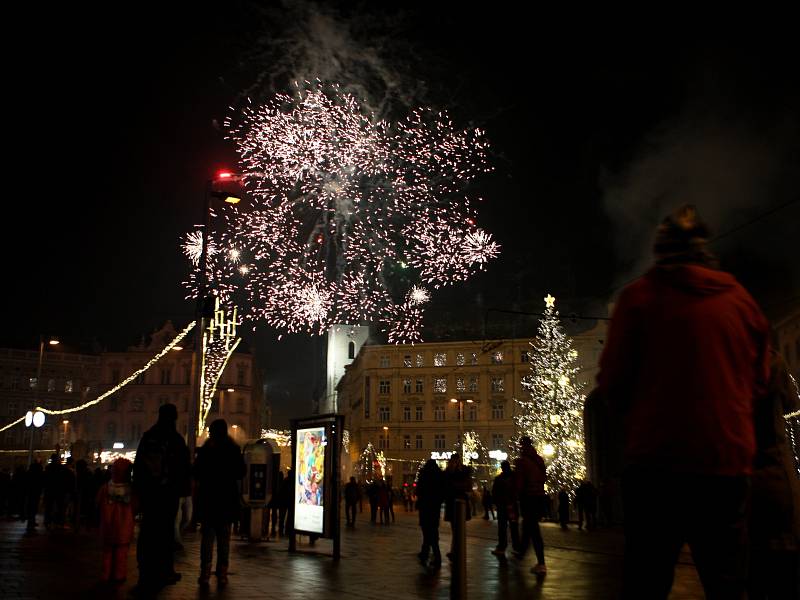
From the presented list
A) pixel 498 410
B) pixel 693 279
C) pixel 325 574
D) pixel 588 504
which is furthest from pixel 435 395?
pixel 693 279

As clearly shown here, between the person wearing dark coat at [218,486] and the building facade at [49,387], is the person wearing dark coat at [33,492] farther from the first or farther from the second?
the building facade at [49,387]

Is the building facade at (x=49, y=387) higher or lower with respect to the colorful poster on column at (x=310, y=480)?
higher

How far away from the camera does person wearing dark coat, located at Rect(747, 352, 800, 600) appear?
547cm

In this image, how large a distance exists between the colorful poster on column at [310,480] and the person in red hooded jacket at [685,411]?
12347 mm

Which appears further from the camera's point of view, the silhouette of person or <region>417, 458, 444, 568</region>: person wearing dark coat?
<region>417, 458, 444, 568</region>: person wearing dark coat

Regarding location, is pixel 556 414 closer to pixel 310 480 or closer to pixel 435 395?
pixel 310 480

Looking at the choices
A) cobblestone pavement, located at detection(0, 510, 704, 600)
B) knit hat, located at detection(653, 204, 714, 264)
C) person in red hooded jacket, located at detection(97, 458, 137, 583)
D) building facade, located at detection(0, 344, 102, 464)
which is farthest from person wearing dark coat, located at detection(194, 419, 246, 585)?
building facade, located at detection(0, 344, 102, 464)

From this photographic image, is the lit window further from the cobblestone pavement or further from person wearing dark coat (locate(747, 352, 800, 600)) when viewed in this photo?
person wearing dark coat (locate(747, 352, 800, 600))

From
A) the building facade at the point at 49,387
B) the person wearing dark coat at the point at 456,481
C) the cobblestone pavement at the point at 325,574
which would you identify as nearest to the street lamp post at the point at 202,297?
the cobblestone pavement at the point at 325,574

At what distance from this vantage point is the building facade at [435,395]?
95562 millimetres

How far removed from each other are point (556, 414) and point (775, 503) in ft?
139

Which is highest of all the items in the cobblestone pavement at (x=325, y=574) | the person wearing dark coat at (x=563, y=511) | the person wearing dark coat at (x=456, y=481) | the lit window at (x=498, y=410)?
the lit window at (x=498, y=410)

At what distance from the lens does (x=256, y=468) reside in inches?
766

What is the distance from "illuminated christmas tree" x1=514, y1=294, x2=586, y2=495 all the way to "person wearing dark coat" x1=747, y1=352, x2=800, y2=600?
38.0 meters
